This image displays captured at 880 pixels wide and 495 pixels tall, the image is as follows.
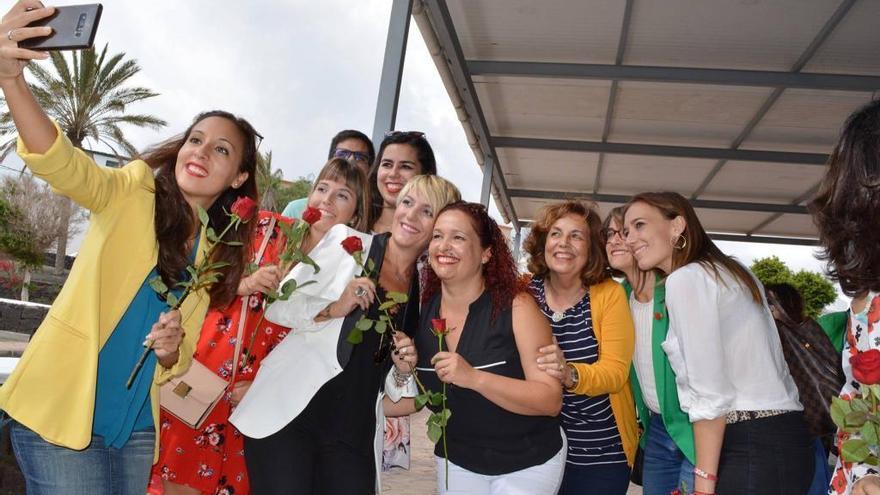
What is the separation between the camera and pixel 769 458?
2494 millimetres

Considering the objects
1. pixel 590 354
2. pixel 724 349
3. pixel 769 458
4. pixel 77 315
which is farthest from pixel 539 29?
pixel 77 315

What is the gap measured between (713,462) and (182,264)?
6.78 ft

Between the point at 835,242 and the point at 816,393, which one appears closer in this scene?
the point at 835,242

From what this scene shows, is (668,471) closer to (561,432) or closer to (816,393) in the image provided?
(561,432)

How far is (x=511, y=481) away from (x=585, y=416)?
2.05 feet

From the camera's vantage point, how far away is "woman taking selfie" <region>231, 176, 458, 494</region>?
2.68 metres

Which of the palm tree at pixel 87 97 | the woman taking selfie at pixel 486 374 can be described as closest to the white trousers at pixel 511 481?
the woman taking selfie at pixel 486 374

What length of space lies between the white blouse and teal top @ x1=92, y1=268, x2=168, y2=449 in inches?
75.1

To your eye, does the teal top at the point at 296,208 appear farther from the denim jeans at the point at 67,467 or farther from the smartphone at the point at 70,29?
the smartphone at the point at 70,29

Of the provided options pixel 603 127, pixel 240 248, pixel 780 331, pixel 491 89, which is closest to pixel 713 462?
pixel 780 331

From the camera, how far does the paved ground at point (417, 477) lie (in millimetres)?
5953

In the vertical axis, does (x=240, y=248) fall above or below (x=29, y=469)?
above

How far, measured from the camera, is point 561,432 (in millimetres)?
2873

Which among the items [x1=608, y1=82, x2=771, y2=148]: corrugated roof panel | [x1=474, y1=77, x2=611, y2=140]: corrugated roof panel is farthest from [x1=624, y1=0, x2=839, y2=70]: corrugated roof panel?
[x1=474, y1=77, x2=611, y2=140]: corrugated roof panel
